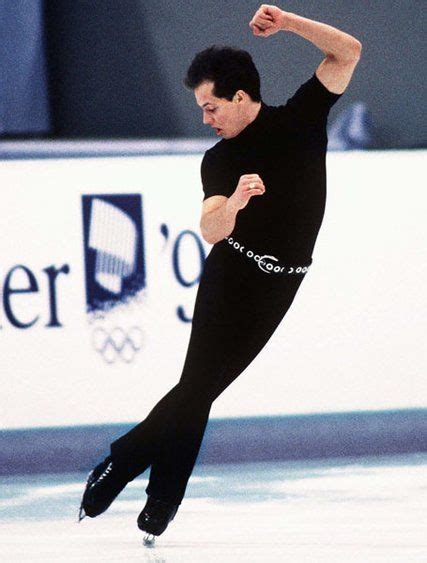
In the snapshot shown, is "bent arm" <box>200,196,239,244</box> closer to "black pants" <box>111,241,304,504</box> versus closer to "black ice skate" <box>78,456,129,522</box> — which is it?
"black pants" <box>111,241,304,504</box>

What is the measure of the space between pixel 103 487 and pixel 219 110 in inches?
44.5

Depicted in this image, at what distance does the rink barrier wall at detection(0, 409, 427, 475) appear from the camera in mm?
5066

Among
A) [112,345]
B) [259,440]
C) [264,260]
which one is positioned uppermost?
[264,260]

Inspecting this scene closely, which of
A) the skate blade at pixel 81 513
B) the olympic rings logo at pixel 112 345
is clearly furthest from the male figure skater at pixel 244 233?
the olympic rings logo at pixel 112 345

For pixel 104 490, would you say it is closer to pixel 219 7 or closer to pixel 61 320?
pixel 61 320

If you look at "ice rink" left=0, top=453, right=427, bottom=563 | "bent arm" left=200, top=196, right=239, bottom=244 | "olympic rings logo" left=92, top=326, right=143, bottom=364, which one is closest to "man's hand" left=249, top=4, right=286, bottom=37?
"bent arm" left=200, top=196, right=239, bottom=244

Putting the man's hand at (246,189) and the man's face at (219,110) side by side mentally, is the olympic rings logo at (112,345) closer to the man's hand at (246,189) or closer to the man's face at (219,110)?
the man's face at (219,110)

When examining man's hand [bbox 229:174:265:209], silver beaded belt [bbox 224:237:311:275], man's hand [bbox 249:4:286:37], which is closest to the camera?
man's hand [bbox 229:174:265:209]

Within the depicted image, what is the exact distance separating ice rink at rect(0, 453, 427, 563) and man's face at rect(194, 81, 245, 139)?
1159 mm

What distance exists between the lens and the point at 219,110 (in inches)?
131

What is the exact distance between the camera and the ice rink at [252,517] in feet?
11.1

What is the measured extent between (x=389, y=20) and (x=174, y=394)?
3.50 m

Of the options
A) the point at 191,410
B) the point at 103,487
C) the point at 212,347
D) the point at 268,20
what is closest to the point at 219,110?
the point at 268,20

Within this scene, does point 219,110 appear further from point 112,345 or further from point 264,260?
point 112,345
